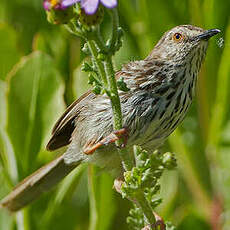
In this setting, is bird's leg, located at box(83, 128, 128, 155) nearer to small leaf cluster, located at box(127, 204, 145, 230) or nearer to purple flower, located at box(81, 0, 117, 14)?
small leaf cluster, located at box(127, 204, 145, 230)

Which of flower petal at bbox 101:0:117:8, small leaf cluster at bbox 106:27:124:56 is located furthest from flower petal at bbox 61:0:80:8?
small leaf cluster at bbox 106:27:124:56

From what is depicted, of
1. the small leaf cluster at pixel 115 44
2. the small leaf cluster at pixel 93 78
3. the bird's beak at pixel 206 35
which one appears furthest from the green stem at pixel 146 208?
the bird's beak at pixel 206 35

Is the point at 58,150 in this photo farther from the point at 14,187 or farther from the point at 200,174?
the point at 200,174

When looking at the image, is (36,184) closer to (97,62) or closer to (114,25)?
(97,62)

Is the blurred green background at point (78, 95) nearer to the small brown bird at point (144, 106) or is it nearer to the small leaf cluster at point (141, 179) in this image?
the small brown bird at point (144, 106)

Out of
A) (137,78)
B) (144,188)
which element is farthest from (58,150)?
(144,188)
